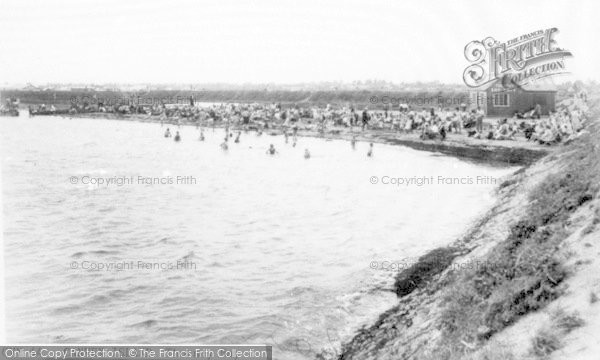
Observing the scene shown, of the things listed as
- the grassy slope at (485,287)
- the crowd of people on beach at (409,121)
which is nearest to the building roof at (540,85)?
the crowd of people on beach at (409,121)

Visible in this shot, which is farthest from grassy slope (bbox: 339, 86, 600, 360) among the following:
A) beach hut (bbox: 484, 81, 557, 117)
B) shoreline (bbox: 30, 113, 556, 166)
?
beach hut (bbox: 484, 81, 557, 117)

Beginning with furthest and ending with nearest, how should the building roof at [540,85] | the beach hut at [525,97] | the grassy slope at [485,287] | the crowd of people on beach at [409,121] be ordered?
the beach hut at [525,97], the building roof at [540,85], the crowd of people on beach at [409,121], the grassy slope at [485,287]

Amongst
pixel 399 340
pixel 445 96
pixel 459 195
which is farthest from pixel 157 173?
pixel 445 96

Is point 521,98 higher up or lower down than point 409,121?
higher up

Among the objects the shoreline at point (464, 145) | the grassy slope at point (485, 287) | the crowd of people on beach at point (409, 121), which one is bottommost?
the grassy slope at point (485, 287)

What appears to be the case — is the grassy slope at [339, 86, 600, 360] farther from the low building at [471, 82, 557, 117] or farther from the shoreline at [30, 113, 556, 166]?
the low building at [471, 82, 557, 117]

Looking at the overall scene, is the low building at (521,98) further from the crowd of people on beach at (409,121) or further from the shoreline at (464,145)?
the shoreline at (464,145)

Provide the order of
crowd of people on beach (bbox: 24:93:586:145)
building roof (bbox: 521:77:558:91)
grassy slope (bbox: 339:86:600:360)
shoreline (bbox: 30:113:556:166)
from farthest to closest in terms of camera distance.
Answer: building roof (bbox: 521:77:558:91), crowd of people on beach (bbox: 24:93:586:145), shoreline (bbox: 30:113:556:166), grassy slope (bbox: 339:86:600:360)

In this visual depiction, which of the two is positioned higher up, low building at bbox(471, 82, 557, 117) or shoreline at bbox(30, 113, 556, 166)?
low building at bbox(471, 82, 557, 117)

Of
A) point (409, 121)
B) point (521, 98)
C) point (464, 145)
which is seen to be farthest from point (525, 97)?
point (464, 145)

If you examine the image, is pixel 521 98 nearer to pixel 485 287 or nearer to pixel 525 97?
pixel 525 97

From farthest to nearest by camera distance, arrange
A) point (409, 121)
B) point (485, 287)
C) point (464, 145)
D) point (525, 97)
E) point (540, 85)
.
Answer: point (409, 121) → point (540, 85) → point (525, 97) → point (464, 145) → point (485, 287)
